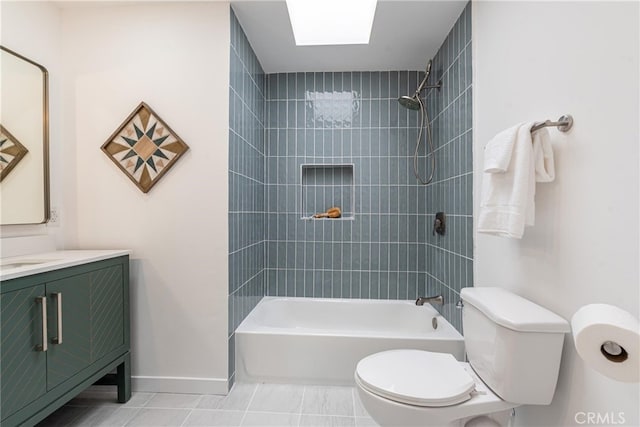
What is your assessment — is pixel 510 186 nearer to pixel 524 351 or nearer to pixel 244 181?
pixel 524 351

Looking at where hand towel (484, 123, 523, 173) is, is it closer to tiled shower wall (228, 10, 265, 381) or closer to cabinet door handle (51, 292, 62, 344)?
tiled shower wall (228, 10, 265, 381)

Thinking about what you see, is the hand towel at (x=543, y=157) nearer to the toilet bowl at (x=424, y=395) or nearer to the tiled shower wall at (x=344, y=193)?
the toilet bowl at (x=424, y=395)

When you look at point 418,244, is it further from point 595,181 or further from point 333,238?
point 595,181

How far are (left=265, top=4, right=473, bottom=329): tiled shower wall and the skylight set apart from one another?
0.48 m

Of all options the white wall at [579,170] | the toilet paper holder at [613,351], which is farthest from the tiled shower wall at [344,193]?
the toilet paper holder at [613,351]

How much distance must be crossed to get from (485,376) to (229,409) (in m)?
1.37

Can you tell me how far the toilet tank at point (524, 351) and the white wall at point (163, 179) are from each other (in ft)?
→ 4.81

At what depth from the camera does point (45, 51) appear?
192 cm

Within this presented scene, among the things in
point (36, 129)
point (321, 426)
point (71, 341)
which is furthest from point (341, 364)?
point (36, 129)

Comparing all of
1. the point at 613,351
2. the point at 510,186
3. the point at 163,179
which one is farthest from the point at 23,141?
the point at 613,351

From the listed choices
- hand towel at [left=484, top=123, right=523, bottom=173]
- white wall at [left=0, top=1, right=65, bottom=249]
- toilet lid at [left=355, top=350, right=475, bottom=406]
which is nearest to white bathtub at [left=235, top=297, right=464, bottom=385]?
toilet lid at [left=355, top=350, right=475, bottom=406]

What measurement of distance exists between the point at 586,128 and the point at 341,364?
176 cm

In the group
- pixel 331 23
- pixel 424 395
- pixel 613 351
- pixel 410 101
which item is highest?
pixel 331 23

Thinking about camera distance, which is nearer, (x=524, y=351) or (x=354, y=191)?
(x=524, y=351)
